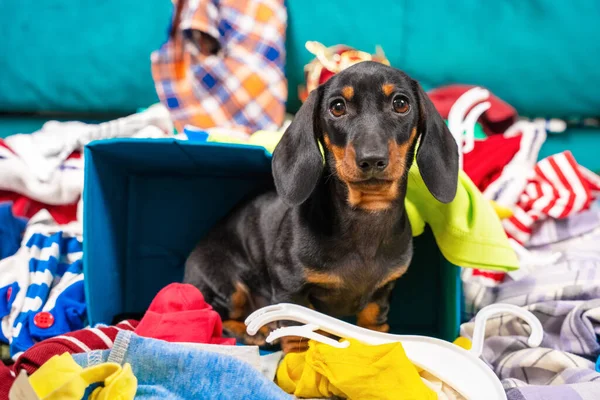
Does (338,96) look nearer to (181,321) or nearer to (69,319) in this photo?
(181,321)

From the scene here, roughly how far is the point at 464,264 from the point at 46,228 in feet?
3.65

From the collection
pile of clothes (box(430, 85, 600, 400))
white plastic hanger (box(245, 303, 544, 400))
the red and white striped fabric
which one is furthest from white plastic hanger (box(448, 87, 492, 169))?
white plastic hanger (box(245, 303, 544, 400))

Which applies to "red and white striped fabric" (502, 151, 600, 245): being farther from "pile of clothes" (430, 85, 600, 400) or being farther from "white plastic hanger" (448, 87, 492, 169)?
"white plastic hanger" (448, 87, 492, 169)

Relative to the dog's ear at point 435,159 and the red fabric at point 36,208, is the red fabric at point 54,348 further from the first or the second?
the dog's ear at point 435,159

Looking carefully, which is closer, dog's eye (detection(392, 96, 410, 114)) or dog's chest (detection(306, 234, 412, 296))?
dog's eye (detection(392, 96, 410, 114))

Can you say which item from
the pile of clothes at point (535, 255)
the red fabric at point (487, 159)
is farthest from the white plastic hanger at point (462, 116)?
the red fabric at point (487, 159)

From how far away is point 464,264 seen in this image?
1.14 metres

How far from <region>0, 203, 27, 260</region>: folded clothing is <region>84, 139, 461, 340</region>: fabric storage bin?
296 millimetres

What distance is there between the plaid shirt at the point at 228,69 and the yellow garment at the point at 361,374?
0.91 m

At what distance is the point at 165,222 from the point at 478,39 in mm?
1170

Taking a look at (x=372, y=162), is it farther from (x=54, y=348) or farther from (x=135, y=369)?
(x=54, y=348)

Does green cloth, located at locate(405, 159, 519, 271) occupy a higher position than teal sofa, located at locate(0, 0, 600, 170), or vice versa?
teal sofa, located at locate(0, 0, 600, 170)

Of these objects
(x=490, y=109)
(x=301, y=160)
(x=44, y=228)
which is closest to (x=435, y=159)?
(x=301, y=160)

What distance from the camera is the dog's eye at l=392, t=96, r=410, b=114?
1.01 metres
